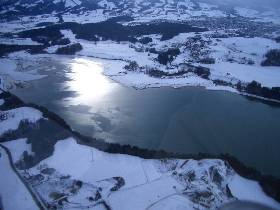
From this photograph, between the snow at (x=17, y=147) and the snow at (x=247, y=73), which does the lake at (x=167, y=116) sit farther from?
→ the snow at (x=247, y=73)

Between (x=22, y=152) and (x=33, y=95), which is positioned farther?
(x=33, y=95)

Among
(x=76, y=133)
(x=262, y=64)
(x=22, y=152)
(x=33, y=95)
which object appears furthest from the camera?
(x=262, y=64)

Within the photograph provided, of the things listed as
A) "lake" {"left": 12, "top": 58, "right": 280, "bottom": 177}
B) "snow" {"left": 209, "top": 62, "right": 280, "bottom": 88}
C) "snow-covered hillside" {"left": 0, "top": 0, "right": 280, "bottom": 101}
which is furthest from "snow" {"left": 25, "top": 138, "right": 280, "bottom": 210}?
"snow" {"left": 209, "top": 62, "right": 280, "bottom": 88}

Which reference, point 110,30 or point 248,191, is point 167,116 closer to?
point 248,191

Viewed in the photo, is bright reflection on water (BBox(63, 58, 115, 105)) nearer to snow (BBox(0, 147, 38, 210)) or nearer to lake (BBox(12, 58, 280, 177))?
lake (BBox(12, 58, 280, 177))

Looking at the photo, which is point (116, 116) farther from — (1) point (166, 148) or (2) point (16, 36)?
(2) point (16, 36)

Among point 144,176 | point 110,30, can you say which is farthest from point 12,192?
point 110,30

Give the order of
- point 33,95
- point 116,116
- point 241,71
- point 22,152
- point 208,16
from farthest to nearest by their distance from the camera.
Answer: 1. point 208,16
2. point 241,71
3. point 33,95
4. point 116,116
5. point 22,152

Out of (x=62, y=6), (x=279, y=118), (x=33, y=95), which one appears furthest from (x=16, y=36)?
(x=279, y=118)
